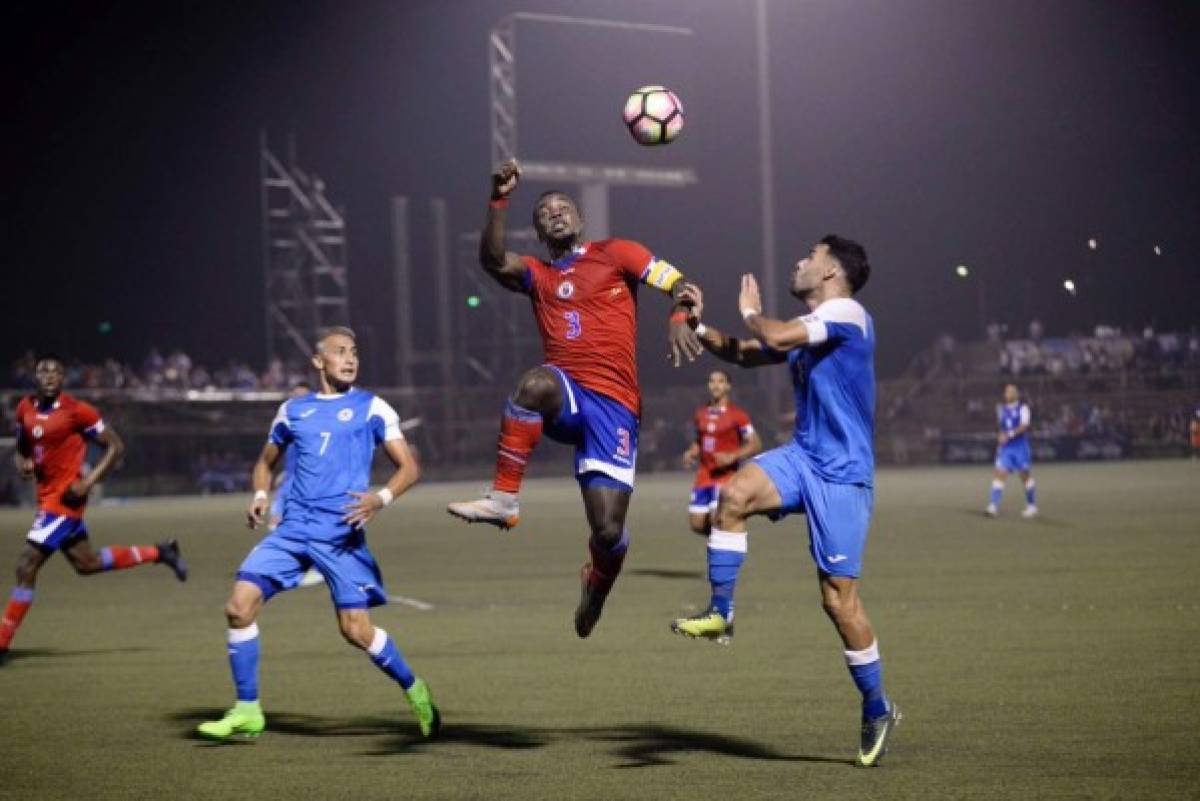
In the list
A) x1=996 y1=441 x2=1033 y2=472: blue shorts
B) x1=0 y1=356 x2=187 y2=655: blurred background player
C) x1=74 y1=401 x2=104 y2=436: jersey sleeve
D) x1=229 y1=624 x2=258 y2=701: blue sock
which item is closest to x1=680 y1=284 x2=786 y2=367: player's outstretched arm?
x1=229 y1=624 x2=258 y2=701: blue sock

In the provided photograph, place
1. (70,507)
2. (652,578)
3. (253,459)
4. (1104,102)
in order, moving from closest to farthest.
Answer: (70,507) → (652,578) → (253,459) → (1104,102)

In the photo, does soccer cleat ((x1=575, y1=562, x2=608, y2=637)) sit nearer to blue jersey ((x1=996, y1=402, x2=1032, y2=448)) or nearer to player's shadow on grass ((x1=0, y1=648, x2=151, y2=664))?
player's shadow on grass ((x1=0, y1=648, x2=151, y2=664))

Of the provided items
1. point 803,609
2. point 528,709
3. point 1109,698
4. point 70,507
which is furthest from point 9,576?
point 1109,698

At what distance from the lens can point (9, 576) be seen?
20953mm

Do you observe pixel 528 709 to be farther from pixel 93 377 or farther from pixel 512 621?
pixel 93 377

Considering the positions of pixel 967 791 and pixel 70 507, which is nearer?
pixel 967 791

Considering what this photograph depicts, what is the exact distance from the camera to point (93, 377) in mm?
45594

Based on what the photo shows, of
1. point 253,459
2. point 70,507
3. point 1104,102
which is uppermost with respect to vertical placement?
point 1104,102

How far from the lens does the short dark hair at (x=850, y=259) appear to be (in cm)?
821

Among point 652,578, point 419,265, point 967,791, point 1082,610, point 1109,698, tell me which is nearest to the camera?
point 967,791

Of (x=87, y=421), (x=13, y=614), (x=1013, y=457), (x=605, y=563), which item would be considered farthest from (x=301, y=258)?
(x=605, y=563)

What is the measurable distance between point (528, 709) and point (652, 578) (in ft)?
29.7

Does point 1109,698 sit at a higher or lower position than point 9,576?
higher

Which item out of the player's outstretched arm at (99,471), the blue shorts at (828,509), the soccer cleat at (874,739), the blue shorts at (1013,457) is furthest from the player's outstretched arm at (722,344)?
the blue shorts at (1013,457)
